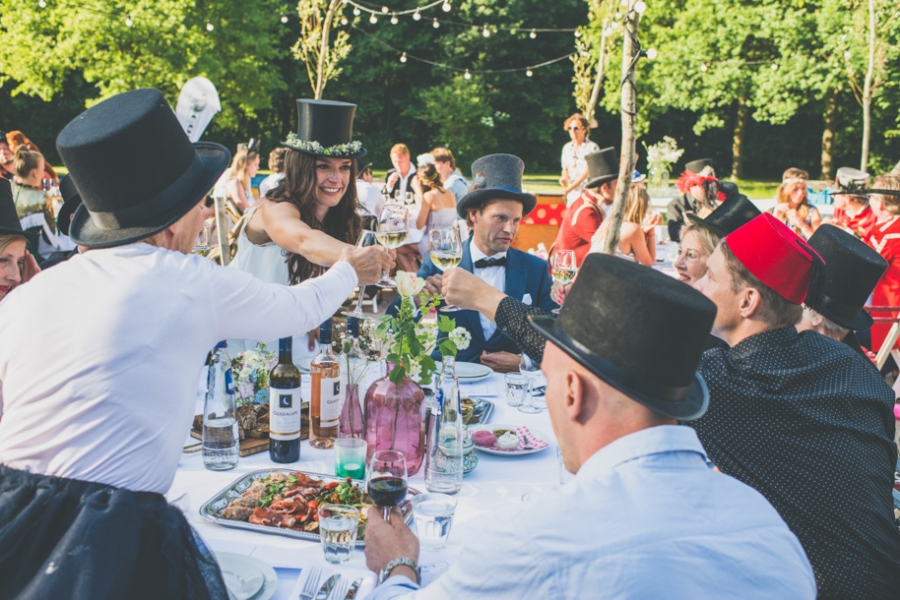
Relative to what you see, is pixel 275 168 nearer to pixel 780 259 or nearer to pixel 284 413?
pixel 284 413

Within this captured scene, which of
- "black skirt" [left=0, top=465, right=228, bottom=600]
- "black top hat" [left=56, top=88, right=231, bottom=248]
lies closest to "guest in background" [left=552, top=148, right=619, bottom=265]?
"black top hat" [left=56, top=88, right=231, bottom=248]

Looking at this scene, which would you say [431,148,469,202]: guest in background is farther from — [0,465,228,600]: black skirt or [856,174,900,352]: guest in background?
[0,465,228,600]: black skirt

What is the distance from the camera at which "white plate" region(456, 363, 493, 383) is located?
139 inches

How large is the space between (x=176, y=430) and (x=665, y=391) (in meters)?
1.13

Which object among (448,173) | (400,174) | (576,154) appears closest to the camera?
(448,173)

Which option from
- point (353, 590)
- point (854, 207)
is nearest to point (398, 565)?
point (353, 590)

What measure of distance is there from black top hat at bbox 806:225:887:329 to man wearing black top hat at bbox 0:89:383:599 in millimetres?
2558

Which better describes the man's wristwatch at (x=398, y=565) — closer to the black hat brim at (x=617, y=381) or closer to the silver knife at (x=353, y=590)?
the silver knife at (x=353, y=590)

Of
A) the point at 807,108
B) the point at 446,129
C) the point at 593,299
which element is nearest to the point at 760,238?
the point at 593,299

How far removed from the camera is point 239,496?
2178 millimetres

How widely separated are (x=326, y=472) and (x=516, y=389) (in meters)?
1.04

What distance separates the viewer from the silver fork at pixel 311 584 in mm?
1698

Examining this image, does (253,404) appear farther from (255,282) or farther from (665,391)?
(665,391)

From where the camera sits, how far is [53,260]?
404 centimetres
